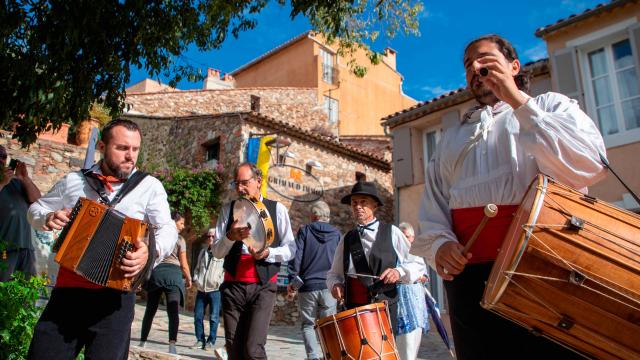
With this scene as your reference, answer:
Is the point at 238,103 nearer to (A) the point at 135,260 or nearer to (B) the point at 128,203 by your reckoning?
(B) the point at 128,203

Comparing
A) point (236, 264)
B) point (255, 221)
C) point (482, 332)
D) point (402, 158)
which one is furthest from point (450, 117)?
point (482, 332)

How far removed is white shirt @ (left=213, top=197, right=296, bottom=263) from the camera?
468 centimetres

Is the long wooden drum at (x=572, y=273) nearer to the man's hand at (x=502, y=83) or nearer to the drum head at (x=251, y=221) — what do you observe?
the man's hand at (x=502, y=83)

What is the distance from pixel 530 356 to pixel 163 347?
257 inches

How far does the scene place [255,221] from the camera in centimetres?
454

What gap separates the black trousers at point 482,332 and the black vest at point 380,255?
2.71 metres

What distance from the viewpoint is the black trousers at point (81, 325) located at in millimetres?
2648

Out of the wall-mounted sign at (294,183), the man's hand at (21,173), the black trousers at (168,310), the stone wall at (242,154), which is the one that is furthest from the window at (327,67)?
the man's hand at (21,173)

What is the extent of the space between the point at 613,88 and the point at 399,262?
26.9 feet

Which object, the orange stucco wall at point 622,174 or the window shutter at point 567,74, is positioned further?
the window shutter at point 567,74

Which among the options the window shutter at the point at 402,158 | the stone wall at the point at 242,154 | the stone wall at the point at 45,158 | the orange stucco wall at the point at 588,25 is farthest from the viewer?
the stone wall at the point at 242,154

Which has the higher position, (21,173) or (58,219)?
(21,173)

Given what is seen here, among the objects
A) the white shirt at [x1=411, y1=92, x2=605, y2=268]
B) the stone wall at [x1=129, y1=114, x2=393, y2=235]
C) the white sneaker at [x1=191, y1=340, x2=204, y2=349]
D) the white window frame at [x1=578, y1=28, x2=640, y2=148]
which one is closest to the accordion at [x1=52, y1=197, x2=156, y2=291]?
the white shirt at [x1=411, y1=92, x2=605, y2=268]

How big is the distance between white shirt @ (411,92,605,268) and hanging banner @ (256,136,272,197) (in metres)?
13.3
